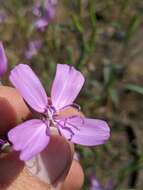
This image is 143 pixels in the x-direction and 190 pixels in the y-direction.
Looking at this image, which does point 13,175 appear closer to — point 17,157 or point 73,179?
point 17,157

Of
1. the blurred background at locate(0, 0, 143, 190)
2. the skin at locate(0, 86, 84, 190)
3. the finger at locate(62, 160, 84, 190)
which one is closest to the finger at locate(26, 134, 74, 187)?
the skin at locate(0, 86, 84, 190)

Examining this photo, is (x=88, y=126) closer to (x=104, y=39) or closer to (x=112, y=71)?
(x=112, y=71)

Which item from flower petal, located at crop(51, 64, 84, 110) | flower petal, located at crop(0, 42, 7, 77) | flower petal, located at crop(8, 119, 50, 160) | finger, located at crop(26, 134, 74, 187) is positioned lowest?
finger, located at crop(26, 134, 74, 187)

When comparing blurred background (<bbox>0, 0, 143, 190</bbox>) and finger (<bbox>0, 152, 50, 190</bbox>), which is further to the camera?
blurred background (<bbox>0, 0, 143, 190</bbox>)

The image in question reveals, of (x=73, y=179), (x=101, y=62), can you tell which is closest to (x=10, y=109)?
(x=73, y=179)

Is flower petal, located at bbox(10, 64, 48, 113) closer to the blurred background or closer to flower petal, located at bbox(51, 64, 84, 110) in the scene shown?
flower petal, located at bbox(51, 64, 84, 110)
